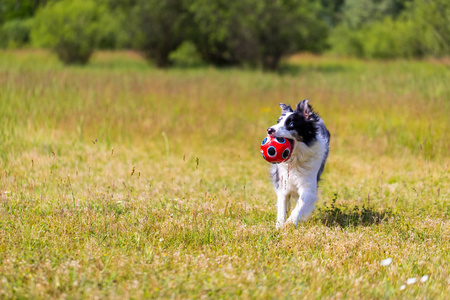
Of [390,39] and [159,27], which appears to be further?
[390,39]

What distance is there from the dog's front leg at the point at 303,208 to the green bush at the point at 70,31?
24645 mm

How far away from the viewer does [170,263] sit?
4.08 meters

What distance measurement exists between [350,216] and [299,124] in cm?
134

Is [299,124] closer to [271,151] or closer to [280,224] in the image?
[271,151]

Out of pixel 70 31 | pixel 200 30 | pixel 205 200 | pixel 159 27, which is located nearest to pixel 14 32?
pixel 70 31

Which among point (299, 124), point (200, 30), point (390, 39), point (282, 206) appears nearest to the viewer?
point (299, 124)

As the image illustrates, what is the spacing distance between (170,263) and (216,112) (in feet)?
27.5

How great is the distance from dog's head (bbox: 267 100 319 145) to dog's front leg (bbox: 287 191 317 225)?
0.54 metres

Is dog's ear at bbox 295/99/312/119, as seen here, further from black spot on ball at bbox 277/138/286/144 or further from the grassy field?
the grassy field

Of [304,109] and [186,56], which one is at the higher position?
[304,109]

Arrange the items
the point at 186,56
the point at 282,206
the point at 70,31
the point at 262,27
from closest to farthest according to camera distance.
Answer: the point at 282,206 < the point at 262,27 < the point at 70,31 < the point at 186,56

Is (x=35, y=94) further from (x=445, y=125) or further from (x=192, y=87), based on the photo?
(x=445, y=125)

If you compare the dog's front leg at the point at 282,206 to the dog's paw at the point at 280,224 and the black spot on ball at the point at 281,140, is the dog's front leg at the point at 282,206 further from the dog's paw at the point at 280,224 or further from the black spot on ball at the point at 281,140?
the black spot on ball at the point at 281,140

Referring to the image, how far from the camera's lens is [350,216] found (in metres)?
5.89
